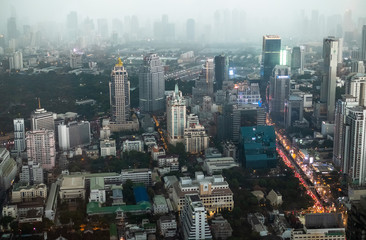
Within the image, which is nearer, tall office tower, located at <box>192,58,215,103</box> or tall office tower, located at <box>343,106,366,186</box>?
tall office tower, located at <box>343,106,366,186</box>

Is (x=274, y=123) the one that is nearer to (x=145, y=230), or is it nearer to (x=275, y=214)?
(x=275, y=214)

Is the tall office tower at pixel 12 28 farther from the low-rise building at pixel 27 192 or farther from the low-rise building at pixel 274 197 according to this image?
the low-rise building at pixel 274 197

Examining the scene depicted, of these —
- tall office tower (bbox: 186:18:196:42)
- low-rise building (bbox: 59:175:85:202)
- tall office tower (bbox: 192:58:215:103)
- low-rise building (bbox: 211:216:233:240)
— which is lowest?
low-rise building (bbox: 211:216:233:240)

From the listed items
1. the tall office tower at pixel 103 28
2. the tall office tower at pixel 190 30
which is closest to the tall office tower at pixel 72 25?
the tall office tower at pixel 103 28

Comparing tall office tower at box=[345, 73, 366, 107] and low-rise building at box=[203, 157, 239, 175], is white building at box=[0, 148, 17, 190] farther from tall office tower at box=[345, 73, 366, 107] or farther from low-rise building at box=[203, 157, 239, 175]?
tall office tower at box=[345, 73, 366, 107]

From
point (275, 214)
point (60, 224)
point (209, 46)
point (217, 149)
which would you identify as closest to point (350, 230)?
point (275, 214)

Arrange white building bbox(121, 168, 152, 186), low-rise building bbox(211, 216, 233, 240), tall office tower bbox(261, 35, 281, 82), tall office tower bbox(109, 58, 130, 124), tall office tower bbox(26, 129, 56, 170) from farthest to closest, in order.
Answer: tall office tower bbox(261, 35, 281, 82) → tall office tower bbox(109, 58, 130, 124) → tall office tower bbox(26, 129, 56, 170) → white building bbox(121, 168, 152, 186) → low-rise building bbox(211, 216, 233, 240)

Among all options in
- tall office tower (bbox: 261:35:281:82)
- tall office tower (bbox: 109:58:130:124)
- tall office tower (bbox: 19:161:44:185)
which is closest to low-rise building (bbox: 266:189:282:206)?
tall office tower (bbox: 19:161:44:185)

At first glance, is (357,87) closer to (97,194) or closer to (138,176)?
(138,176)
